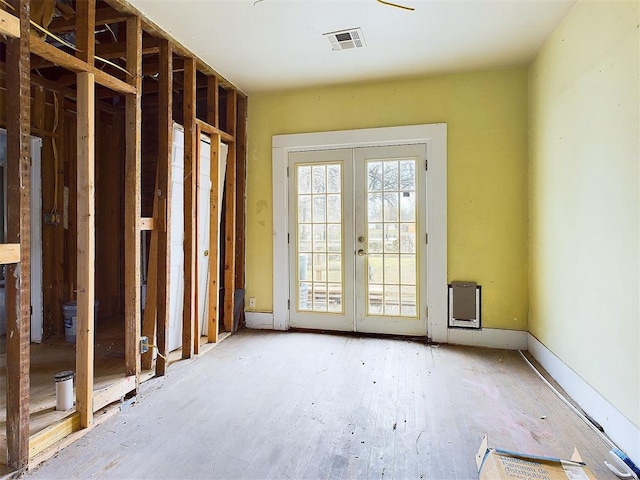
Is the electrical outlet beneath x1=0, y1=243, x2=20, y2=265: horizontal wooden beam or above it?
A: above

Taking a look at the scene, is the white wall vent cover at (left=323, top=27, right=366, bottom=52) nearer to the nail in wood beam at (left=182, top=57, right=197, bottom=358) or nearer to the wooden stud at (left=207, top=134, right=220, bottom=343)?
the nail in wood beam at (left=182, top=57, right=197, bottom=358)

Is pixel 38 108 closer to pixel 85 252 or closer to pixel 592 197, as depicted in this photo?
pixel 85 252

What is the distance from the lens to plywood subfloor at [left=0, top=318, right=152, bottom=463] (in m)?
2.10

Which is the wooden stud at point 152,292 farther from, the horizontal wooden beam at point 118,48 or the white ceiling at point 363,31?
the white ceiling at point 363,31

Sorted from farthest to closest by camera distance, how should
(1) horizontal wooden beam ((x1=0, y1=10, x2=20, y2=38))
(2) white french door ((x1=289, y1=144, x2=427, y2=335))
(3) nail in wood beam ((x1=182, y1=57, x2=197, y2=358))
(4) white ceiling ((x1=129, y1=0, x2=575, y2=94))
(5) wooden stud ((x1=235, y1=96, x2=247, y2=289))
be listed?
(5) wooden stud ((x1=235, y1=96, x2=247, y2=289))
(2) white french door ((x1=289, y1=144, x2=427, y2=335))
(3) nail in wood beam ((x1=182, y1=57, x2=197, y2=358))
(4) white ceiling ((x1=129, y1=0, x2=575, y2=94))
(1) horizontal wooden beam ((x1=0, y1=10, x2=20, y2=38))

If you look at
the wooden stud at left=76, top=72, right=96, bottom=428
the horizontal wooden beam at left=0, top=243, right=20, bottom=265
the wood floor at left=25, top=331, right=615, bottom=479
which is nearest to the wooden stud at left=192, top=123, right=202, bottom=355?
the wood floor at left=25, top=331, right=615, bottom=479

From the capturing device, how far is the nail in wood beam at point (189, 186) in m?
3.12

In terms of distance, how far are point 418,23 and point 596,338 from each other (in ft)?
8.12

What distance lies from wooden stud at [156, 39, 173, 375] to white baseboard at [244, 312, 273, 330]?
1.45 meters

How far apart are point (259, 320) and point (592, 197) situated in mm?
3338

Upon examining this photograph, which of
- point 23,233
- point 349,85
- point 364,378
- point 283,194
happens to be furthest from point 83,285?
point 349,85

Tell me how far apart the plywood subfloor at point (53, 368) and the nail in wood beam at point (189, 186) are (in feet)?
2.30

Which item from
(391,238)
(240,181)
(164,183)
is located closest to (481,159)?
(391,238)

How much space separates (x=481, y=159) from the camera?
361 centimetres
